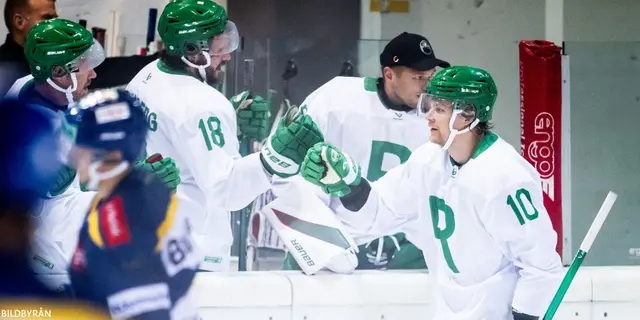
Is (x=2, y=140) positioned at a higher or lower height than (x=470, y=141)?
higher

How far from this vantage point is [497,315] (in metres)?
2.69

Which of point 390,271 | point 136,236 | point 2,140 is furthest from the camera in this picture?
point 390,271

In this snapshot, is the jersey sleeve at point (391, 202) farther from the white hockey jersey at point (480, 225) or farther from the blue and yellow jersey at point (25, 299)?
the blue and yellow jersey at point (25, 299)

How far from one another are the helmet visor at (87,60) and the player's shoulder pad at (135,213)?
1.29 meters

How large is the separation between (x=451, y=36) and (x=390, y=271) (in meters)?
2.31

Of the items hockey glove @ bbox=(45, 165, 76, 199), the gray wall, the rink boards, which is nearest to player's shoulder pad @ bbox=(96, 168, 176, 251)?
hockey glove @ bbox=(45, 165, 76, 199)

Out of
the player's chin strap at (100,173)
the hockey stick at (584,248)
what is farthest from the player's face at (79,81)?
the hockey stick at (584,248)

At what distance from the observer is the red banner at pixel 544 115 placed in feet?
12.6

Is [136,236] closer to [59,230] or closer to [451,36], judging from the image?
[59,230]

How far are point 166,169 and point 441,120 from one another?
790 millimetres

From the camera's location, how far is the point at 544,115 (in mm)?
3896

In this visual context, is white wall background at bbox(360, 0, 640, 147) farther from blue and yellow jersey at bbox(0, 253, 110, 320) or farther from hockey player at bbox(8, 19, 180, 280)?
blue and yellow jersey at bbox(0, 253, 110, 320)

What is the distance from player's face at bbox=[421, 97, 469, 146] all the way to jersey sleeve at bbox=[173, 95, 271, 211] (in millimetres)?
538

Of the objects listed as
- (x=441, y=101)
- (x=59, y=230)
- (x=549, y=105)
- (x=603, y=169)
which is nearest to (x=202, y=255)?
(x=59, y=230)
